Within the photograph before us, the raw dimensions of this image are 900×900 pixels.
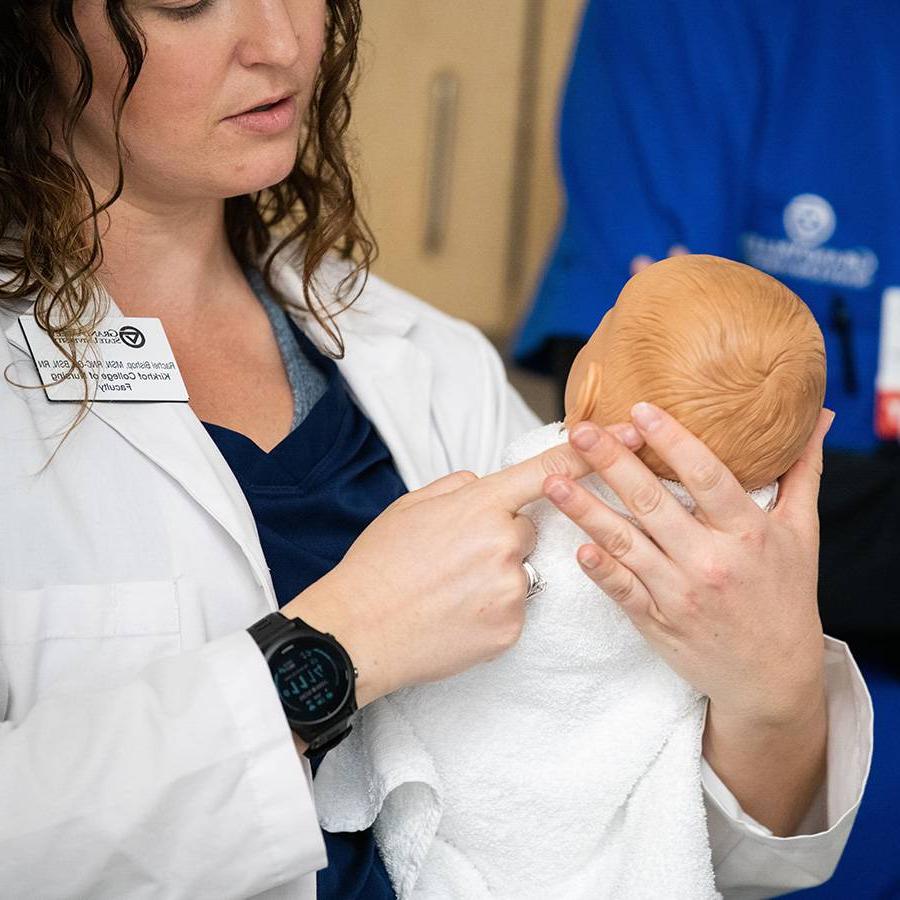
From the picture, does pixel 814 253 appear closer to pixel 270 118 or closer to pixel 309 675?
pixel 270 118

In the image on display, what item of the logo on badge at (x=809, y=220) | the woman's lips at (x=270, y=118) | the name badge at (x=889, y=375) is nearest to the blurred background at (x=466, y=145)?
the logo on badge at (x=809, y=220)

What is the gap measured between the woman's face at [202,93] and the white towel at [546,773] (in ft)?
1.45

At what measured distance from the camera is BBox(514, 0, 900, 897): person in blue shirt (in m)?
2.22

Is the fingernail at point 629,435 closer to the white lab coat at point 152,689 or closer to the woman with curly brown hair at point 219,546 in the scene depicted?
the woman with curly brown hair at point 219,546

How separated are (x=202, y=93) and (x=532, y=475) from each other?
51 cm

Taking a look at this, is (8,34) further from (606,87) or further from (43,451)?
(606,87)

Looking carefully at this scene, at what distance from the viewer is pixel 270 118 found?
1.36 metres

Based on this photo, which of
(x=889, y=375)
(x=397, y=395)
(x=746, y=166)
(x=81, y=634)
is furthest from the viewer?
(x=746, y=166)

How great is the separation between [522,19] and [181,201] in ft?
5.80

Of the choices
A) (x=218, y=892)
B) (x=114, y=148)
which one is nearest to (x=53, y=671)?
(x=218, y=892)

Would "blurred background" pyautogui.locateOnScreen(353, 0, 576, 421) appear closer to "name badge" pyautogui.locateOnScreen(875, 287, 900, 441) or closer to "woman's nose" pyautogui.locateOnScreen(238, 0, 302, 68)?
"name badge" pyautogui.locateOnScreen(875, 287, 900, 441)

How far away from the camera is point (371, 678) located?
3.76 ft

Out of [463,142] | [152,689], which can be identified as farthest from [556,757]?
[463,142]

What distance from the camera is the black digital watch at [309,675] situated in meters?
1.10
